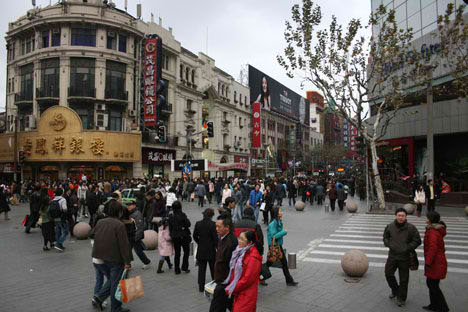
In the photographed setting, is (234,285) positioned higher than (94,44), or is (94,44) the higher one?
(94,44)

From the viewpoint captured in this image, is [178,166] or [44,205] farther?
[178,166]

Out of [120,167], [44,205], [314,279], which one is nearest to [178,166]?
[120,167]

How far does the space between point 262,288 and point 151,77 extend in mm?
31254

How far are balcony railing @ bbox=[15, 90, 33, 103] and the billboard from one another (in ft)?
121

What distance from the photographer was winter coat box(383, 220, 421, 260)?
6.22m

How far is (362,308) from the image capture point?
6168mm

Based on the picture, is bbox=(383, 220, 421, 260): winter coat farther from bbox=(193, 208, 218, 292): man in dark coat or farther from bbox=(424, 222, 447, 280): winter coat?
bbox=(193, 208, 218, 292): man in dark coat

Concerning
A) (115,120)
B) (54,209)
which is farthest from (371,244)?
(115,120)

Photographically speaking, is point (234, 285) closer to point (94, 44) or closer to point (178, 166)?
point (178, 166)

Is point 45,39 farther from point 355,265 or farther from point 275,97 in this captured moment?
point 275,97

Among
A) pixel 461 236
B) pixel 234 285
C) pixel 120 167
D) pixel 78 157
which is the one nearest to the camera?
pixel 234 285

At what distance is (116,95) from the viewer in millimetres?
35438

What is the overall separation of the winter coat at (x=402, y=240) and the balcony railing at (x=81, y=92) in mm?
32707

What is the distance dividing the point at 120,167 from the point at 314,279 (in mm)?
30430
